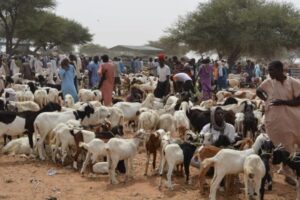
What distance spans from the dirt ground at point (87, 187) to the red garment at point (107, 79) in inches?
145

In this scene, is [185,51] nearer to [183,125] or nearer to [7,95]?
[7,95]

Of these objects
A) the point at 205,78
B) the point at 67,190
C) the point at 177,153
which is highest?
the point at 205,78

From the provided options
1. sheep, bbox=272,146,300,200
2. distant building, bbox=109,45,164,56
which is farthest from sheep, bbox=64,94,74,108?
distant building, bbox=109,45,164,56

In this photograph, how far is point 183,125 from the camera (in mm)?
9320

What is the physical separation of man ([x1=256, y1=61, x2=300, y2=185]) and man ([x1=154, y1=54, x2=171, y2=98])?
566cm

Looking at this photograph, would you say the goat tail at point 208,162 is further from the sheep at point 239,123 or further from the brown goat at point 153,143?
the sheep at point 239,123

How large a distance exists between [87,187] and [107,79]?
483cm

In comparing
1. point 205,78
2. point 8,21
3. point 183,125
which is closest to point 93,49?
point 8,21

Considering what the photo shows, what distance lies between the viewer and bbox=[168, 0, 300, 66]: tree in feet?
102

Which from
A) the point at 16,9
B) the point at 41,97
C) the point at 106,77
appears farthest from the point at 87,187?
the point at 16,9

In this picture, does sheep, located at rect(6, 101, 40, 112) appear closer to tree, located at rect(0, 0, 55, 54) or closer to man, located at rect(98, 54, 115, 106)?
man, located at rect(98, 54, 115, 106)

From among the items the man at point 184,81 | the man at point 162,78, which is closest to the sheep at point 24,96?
the man at point 162,78

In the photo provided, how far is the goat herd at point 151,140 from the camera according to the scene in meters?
6.30

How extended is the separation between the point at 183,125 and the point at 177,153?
2.37 meters
